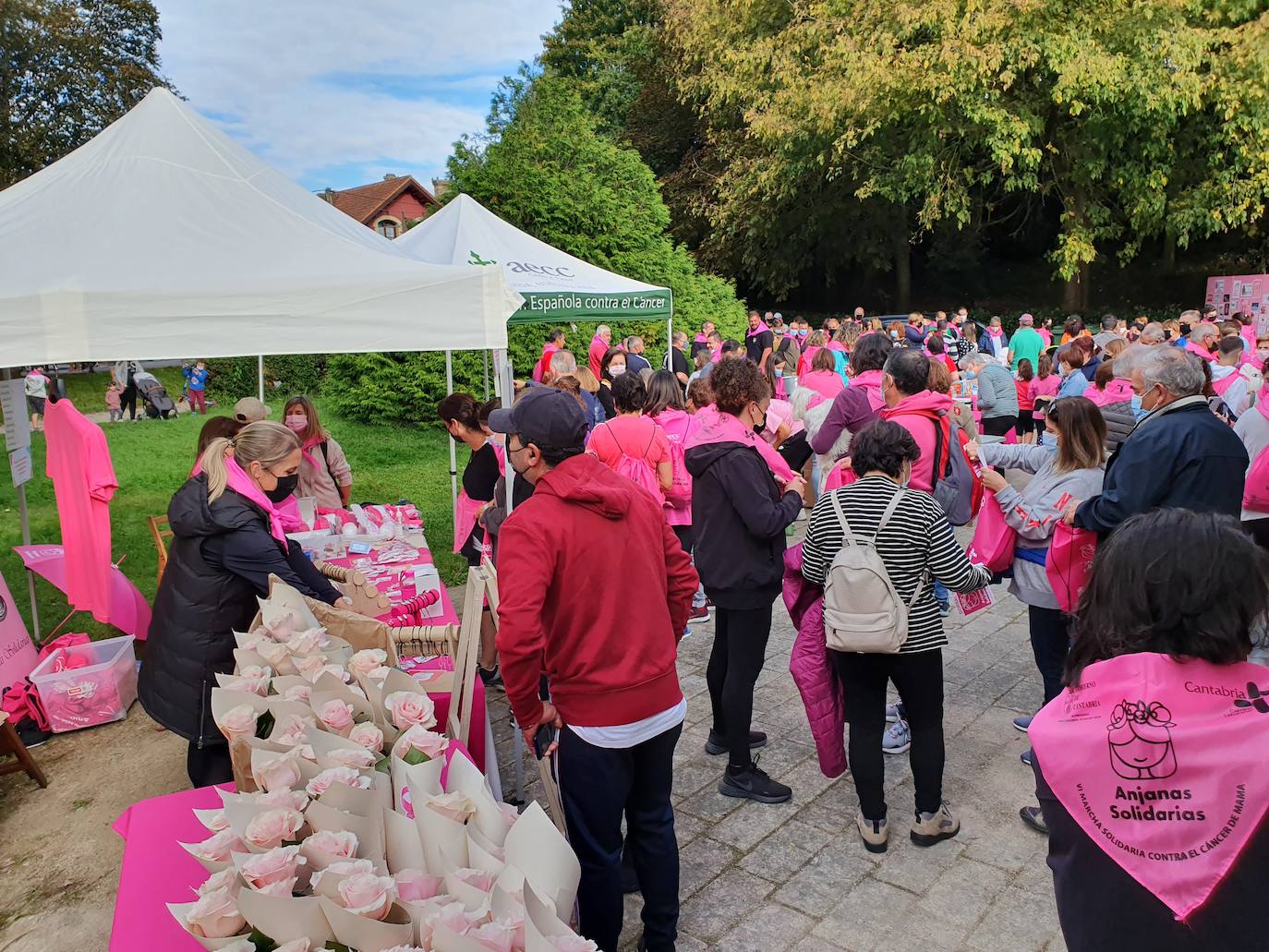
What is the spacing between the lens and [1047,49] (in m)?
18.1

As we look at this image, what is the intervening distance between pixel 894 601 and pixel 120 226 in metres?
3.92

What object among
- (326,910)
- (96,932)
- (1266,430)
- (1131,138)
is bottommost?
(96,932)

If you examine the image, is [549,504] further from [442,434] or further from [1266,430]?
[442,434]

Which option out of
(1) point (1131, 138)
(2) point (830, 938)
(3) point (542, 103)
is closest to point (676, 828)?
(2) point (830, 938)

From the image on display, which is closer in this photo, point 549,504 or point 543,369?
point 549,504

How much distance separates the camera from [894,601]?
2.99 m

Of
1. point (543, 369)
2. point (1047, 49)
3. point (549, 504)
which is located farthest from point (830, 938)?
point (1047, 49)

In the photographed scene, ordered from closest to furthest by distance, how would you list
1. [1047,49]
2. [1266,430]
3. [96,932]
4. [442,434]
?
[96,932] < [1266,430] < [442,434] < [1047,49]

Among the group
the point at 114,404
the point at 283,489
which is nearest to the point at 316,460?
the point at 283,489

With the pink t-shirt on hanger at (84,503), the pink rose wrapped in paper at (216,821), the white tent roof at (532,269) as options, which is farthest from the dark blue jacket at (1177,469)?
the pink t-shirt on hanger at (84,503)

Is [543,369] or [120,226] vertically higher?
[120,226]

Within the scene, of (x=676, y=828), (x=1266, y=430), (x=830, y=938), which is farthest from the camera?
(x=1266, y=430)

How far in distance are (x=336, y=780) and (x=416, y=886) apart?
0.38 metres

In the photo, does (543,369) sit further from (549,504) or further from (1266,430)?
(549,504)
